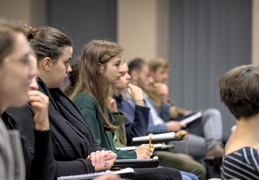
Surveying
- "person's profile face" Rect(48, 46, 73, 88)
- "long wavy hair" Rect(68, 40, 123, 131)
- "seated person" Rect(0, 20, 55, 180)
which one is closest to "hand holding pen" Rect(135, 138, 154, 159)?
"long wavy hair" Rect(68, 40, 123, 131)

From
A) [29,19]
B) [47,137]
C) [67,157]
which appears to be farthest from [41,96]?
[29,19]

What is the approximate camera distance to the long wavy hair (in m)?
2.71

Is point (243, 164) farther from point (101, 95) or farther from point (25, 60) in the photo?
point (101, 95)

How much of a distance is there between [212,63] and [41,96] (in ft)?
14.1

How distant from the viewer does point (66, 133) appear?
2.18 m

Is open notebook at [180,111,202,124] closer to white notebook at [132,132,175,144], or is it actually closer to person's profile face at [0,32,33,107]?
white notebook at [132,132,175,144]

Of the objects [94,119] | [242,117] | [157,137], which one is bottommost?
[157,137]

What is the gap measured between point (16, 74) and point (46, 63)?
91 centimetres

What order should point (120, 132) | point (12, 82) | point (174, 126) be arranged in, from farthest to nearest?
point (174, 126), point (120, 132), point (12, 82)

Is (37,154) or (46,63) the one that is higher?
(46,63)

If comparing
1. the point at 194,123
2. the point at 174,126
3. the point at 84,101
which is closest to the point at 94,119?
the point at 84,101

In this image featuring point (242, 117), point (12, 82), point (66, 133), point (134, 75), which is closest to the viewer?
point (12, 82)

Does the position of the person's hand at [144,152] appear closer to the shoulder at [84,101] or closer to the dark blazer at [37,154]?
the shoulder at [84,101]

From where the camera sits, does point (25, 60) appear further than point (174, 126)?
No
